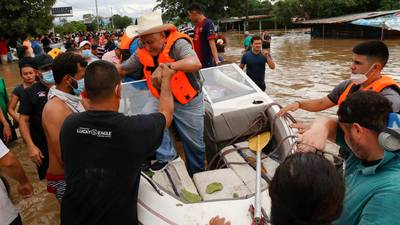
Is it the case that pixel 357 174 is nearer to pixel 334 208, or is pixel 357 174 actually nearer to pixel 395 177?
pixel 395 177

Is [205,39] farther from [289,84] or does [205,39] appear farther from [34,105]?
[289,84]

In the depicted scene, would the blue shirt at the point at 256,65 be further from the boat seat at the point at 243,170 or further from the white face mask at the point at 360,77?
the white face mask at the point at 360,77

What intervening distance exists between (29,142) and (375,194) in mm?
2809

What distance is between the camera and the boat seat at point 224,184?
2.54 metres

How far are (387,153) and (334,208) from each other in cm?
44

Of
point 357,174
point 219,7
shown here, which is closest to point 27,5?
point 219,7

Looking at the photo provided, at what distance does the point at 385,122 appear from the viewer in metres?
1.31

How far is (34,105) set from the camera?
320 centimetres

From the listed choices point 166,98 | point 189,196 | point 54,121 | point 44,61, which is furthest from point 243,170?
point 44,61

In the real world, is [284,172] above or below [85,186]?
above

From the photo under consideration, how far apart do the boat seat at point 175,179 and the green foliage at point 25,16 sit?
714 inches

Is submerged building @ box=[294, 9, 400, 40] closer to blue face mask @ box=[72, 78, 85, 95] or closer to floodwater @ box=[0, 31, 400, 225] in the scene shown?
floodwater @ box=[0, 31, 400, 225]

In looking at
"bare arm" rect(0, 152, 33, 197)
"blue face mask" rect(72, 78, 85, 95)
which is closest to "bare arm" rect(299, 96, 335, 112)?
"blue face mask" rect(72, 78, 85, 95)

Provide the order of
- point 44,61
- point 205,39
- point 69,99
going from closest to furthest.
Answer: point 69,99, point 44,61, point 205,39
